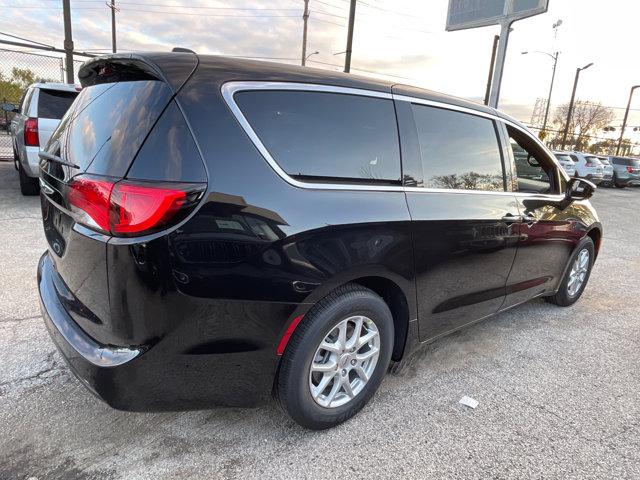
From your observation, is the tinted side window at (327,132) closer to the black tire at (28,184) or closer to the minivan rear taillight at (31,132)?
the minivan rear taillight at (31,132)

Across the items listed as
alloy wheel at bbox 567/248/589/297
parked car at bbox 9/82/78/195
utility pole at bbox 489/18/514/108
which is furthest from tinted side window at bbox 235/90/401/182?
utility pole at bbox 489/18/514/108

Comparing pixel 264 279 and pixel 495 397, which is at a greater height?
pixel 264 279

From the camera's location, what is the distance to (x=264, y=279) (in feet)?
6.09

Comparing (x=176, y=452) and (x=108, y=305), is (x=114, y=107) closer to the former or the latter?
(x=108, y=305)

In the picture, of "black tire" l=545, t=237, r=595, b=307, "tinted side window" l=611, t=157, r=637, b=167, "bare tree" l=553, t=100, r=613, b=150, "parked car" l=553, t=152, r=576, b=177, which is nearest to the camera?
"black tire" l=545, t=237, r=595, b=307

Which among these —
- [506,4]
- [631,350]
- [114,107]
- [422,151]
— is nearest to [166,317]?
[114,107]

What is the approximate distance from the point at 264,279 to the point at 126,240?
553 mm

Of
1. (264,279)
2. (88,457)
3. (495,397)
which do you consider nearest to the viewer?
(264,279)

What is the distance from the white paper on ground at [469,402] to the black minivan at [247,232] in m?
0.43

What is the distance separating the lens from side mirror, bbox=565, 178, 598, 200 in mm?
3729

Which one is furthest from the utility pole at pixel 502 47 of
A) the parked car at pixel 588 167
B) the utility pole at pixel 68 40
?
the utility pole at pixel 68 40

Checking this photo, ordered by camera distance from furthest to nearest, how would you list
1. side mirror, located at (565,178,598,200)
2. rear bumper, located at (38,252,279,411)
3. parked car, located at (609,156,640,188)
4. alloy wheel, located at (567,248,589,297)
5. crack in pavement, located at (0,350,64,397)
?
parked car, located at (609,156,640,188) → alloy wheel, located at (567,248,589,297) → side mirror, located at (565,178,598,200) → crack in pavement, located at (0,350,64,397) → rear bumper, located at (38,252,279,411)

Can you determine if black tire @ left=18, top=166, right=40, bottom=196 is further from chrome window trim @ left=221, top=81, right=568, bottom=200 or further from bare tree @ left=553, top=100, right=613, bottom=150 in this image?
bare tree @ left=553, top=100, right=613, bottom=150

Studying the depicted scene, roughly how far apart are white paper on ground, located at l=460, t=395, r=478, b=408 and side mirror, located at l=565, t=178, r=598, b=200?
2.04 meters
